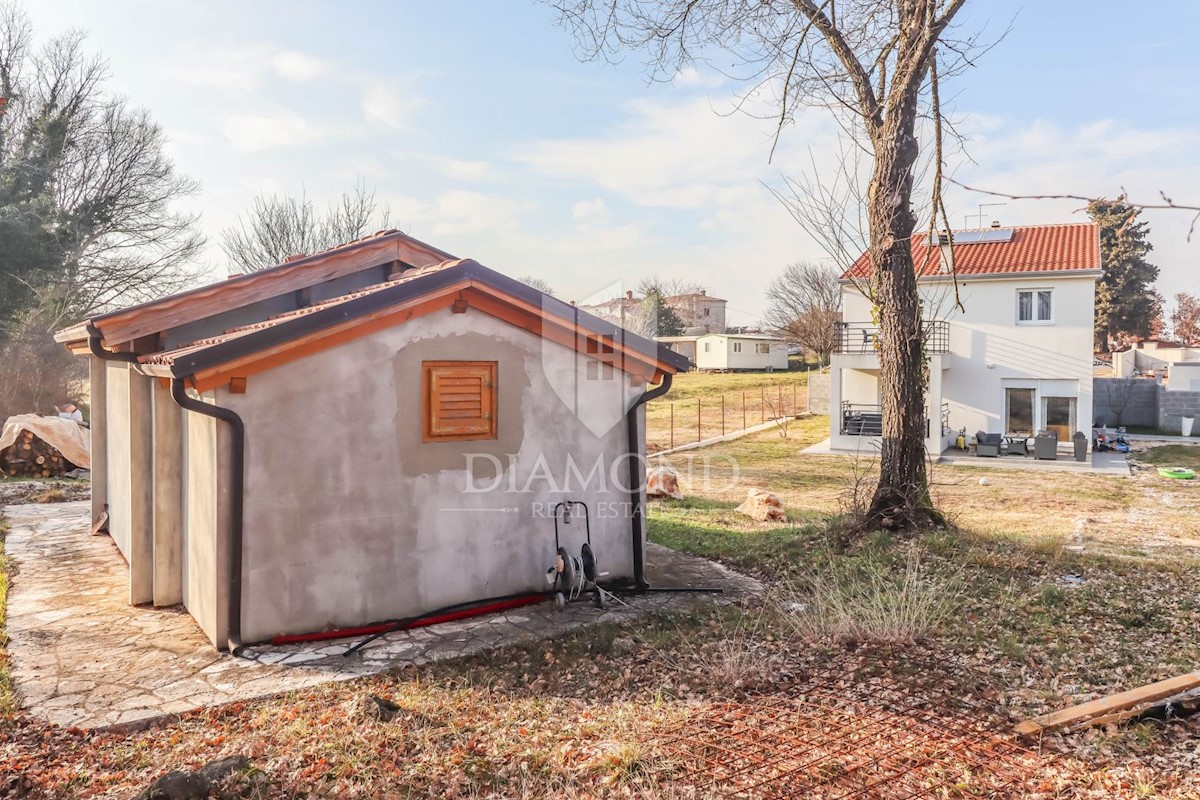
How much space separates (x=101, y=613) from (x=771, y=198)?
29.7 feet

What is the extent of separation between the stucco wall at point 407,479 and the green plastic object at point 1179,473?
1661 cm

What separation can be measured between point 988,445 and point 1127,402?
12092mm

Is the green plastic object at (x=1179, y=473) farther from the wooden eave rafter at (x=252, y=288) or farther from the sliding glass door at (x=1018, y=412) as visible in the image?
the wooden eave rafter at (x=252, y=288)

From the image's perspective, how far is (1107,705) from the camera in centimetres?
444

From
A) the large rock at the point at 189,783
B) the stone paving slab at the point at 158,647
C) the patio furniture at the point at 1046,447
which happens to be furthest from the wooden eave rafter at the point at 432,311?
the patio furniture at the point at 1046,447

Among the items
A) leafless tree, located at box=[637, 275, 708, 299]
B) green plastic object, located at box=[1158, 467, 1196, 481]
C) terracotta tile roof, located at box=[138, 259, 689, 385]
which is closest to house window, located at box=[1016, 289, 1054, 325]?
green plastic object, located at box=[1158, 467, 1196, 481]

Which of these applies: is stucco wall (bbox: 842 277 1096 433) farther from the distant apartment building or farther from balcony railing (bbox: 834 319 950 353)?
the distant apartment building

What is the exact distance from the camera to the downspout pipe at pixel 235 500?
5.89 meters

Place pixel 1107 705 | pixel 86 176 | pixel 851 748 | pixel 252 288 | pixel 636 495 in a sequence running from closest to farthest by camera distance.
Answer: pixel 851 748
pixel 1107 705
pixel 636 495
pixel 252 288
pixel 86 176

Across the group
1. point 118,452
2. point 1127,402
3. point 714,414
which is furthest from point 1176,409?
point 118,452

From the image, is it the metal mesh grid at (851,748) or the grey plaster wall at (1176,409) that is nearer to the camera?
the metal mesh grid at (851,748)

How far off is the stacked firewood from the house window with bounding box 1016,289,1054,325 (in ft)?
82.8

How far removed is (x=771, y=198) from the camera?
1024 cm

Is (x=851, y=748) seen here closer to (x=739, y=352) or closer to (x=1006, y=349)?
(x=1006, y=349)
